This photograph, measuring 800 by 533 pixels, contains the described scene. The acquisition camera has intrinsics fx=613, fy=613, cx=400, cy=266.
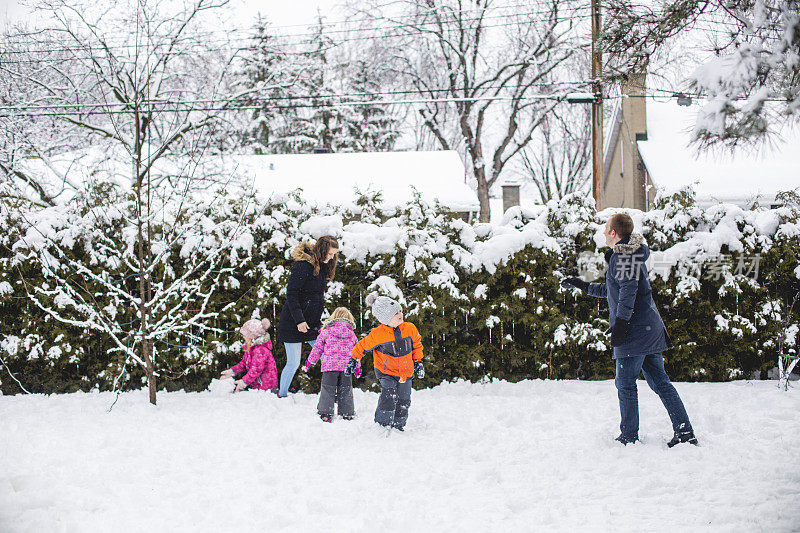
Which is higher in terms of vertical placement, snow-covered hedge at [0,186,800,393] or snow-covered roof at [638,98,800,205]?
snow-covered roof at [638,98,800,205]

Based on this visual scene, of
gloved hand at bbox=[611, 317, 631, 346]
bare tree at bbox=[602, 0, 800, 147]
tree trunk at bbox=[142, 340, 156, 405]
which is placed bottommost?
tree trunk at bbox=[142, 340, 156, 405]

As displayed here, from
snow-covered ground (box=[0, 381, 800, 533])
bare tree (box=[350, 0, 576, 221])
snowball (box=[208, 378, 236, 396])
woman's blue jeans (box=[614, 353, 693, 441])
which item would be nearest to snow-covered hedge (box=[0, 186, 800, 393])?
snowball (box=[208, 378, 236, 396])

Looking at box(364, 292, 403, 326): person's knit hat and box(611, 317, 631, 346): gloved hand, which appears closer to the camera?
box(611, 317, 631, 346): gloved hand

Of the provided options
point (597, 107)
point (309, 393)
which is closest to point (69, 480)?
point (309, 393)

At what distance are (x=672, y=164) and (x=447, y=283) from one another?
12.3 metres

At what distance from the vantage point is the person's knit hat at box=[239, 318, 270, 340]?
20.9ft

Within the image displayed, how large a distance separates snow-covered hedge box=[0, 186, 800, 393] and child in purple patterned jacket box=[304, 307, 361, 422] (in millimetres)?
880

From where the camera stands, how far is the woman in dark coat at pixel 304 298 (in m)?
6.02

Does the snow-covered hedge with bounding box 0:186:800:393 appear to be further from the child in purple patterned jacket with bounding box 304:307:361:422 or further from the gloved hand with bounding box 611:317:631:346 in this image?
the gloved hand with bounding box 611:317:631:346

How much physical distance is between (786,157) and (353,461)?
52.4ft

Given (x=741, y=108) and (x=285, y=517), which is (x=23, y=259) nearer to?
(x=285, y=517)

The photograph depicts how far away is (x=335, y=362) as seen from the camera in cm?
562

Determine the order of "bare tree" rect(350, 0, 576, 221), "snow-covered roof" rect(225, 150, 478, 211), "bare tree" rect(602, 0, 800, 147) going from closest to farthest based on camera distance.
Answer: "bare tree" rect(602, 0, 800, 147)
"snow-covered roof" rect(225, 150, 478, 211)
"bare tree" rect(350, 0, 576, 221)

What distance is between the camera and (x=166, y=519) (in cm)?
329
